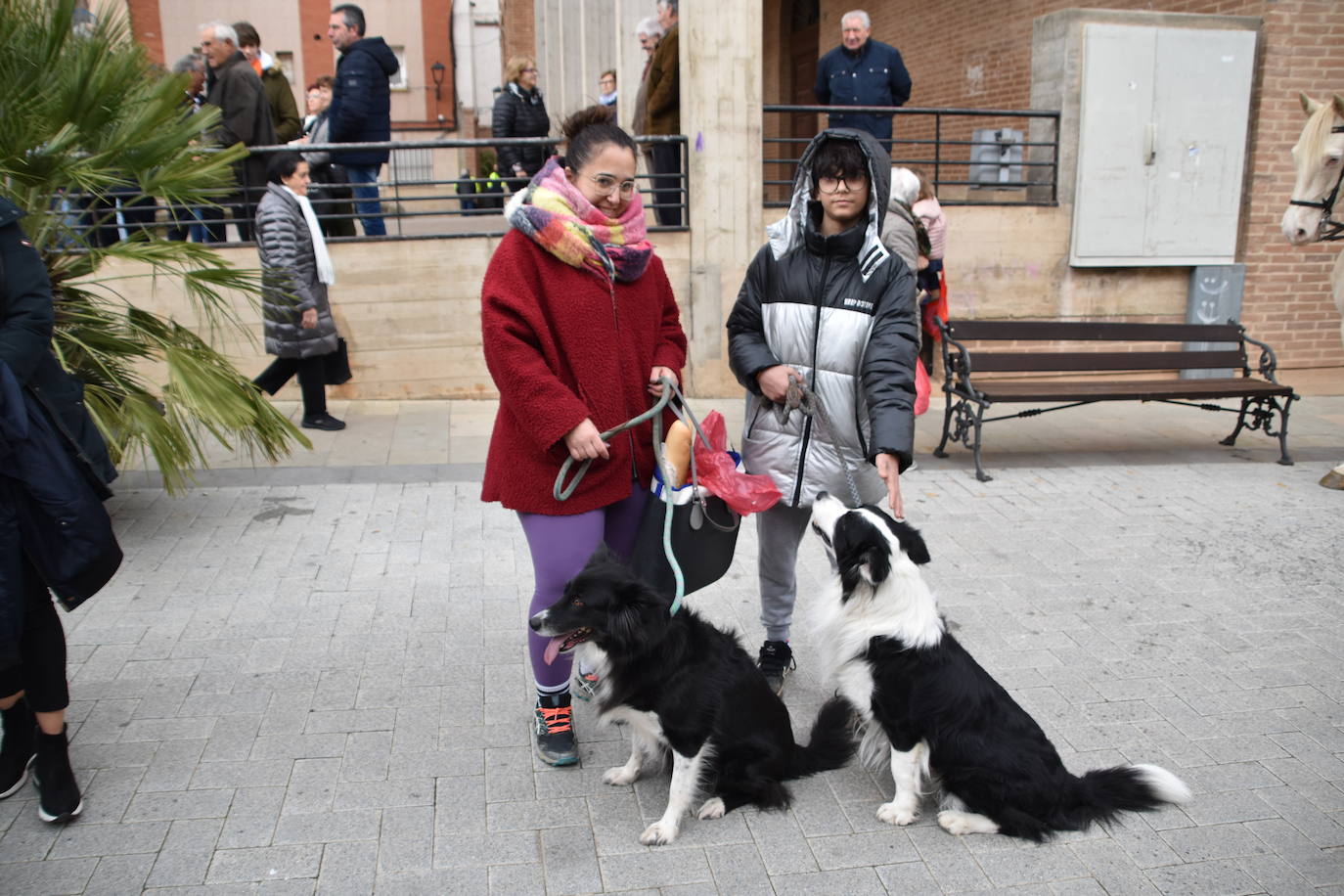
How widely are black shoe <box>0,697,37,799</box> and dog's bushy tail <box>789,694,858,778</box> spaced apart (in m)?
2.54

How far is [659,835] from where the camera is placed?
3.12 metres

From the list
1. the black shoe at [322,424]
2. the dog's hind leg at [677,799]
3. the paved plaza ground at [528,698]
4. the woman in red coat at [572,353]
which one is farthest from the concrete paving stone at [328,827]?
the black shoe at [322,424]

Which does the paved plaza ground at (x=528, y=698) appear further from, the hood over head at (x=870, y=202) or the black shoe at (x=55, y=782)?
the hood over head at (x=870, y=202)

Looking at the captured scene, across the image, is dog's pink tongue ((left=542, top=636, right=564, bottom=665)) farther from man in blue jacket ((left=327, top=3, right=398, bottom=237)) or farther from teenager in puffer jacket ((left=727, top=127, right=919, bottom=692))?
man in blue jacket ((left=327, top=3, right=398, bottom=237))

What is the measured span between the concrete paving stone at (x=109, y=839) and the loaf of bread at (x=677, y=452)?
192cm

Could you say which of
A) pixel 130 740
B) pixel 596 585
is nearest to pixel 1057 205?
pixel 596 585

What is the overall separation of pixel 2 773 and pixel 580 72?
41.6ft

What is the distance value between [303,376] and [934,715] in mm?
5978

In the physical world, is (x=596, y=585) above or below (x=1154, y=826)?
above

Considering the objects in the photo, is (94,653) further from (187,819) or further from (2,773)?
(187,819)

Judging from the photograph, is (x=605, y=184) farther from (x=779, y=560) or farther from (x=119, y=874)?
(x=119, y=874)

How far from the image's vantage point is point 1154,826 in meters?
3.21

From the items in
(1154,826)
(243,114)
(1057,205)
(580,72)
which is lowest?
(1154,826)

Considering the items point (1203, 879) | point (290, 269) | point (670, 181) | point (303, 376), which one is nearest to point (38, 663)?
point (1203, 879)
